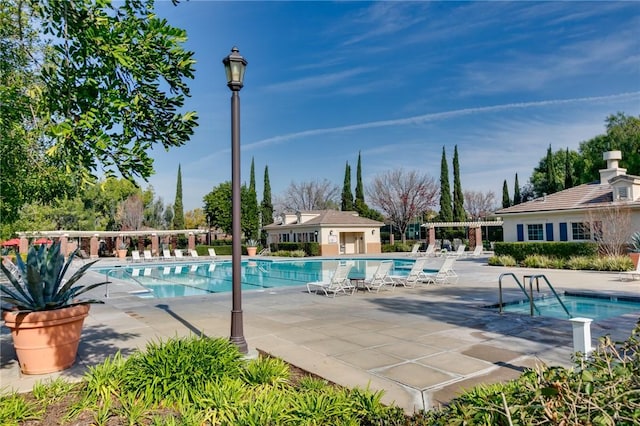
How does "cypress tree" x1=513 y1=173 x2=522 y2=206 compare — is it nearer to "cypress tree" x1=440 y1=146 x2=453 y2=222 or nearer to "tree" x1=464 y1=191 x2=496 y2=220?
"tree" x1=464 y1=191 x2=496 y2=220

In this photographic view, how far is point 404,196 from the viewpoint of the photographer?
46.2 metres

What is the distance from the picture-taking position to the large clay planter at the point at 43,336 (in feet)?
17.2

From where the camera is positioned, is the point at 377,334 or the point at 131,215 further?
the point at 131,215

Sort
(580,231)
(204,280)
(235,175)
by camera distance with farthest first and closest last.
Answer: (580,231) → (204,280) → (235,175)

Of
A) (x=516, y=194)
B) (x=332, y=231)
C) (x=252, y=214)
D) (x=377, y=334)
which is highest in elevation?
(x=516, y=194)

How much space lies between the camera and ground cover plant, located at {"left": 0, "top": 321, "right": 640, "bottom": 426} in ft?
8.25

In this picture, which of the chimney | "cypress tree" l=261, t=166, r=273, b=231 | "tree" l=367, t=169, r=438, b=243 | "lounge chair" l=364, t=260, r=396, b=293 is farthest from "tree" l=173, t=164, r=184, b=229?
the chimney

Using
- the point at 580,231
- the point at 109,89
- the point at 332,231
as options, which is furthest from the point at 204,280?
the point at 580,231

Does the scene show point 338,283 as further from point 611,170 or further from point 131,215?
point 131,215

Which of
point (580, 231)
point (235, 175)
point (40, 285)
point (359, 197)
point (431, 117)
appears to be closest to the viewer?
point (40, 285)

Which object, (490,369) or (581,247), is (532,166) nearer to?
(581,247)

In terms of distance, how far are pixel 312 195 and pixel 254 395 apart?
5818 cm

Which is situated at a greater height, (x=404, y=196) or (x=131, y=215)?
(x=404, y=196)

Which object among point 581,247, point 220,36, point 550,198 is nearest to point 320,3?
point 220,36
